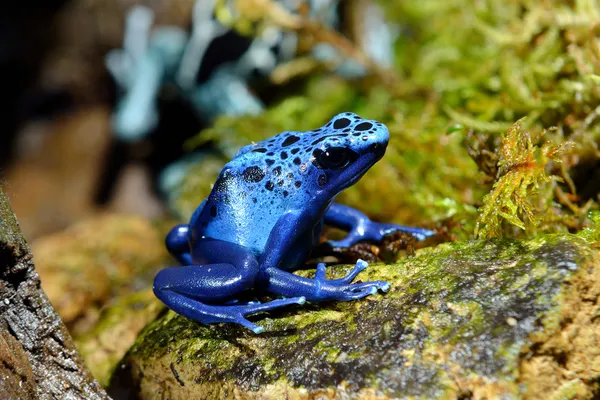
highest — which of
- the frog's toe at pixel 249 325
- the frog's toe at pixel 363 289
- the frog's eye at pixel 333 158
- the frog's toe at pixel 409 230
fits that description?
the frog's eye at pixel 333 158

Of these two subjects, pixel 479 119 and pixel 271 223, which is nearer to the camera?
pixel 271 223

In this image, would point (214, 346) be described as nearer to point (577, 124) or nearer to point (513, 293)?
point (513, 293)

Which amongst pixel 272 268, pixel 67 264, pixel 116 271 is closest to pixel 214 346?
pixel 272 268

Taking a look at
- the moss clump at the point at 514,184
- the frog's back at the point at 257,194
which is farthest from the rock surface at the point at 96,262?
the moss clump at the point at 514,184

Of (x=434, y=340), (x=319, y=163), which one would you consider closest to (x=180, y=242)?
(x=319, y=163)

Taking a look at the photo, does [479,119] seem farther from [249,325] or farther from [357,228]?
[249,325]

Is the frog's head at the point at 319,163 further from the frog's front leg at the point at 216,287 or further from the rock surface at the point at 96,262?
the rock surface at the point at 96,262

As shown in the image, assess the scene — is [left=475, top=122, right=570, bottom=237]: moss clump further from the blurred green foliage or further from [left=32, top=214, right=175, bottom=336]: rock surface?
[left=32, top=214, right=175, bottom=336]: rock surface
